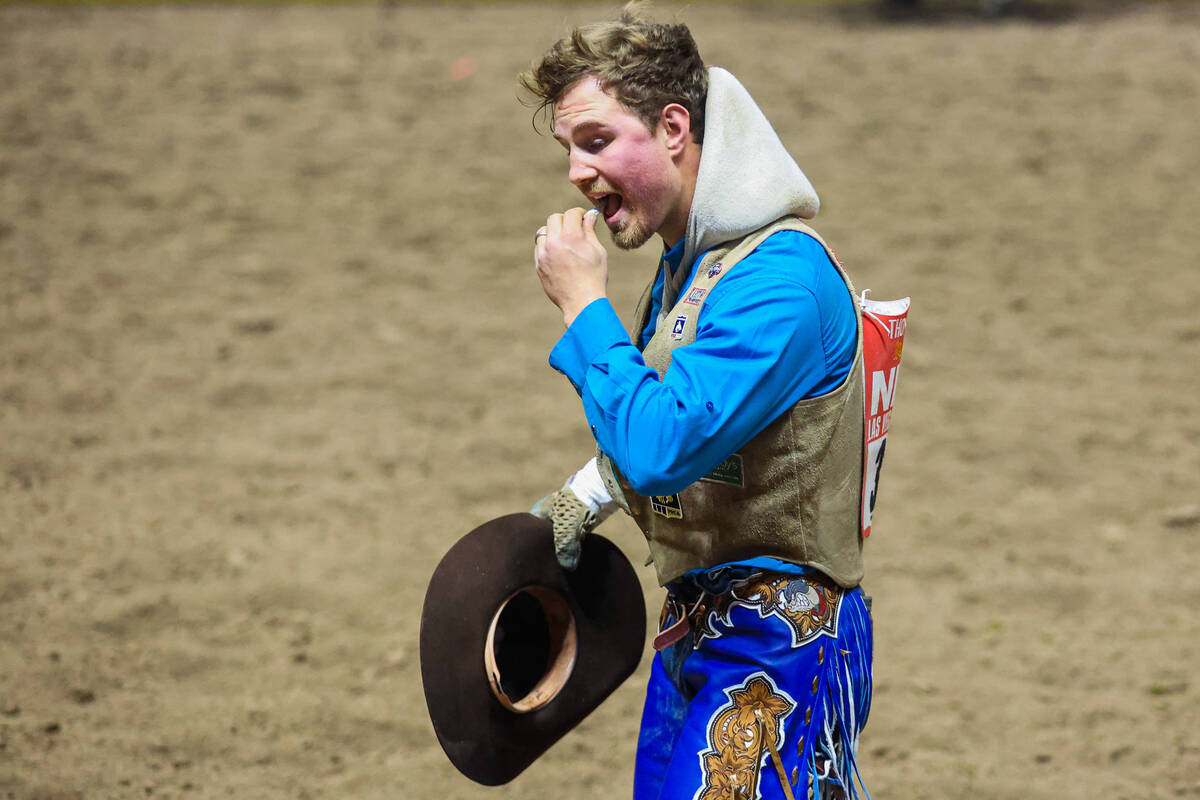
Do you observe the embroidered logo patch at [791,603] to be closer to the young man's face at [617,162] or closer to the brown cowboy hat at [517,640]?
the brown cowboy hat at [517,640]

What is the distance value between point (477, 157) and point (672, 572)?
6927 mm

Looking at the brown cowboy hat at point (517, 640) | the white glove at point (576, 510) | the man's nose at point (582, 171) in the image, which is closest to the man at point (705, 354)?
the man's nose at point (582, 171)

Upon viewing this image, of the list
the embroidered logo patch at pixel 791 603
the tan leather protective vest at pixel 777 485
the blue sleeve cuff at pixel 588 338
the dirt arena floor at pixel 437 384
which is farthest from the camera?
the dirt arena floor at pixel 437 384

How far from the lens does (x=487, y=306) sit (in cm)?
687

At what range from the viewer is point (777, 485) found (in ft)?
6.46

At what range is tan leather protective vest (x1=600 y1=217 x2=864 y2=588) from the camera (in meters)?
1.94

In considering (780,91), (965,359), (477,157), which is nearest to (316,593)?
(965,359)

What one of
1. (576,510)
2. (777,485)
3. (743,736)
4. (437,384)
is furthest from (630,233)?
(437,384)

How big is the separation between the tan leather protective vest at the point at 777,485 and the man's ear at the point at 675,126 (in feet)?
0.62

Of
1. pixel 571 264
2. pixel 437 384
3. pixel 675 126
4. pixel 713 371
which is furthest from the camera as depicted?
pixel 437 384

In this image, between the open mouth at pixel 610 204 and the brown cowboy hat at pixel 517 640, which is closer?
the open mouth at pixel 610 204

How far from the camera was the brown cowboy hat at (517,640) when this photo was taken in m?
2.28

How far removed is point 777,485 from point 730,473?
0.26ft

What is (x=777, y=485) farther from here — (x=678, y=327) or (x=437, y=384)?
(x=437, y=384)
